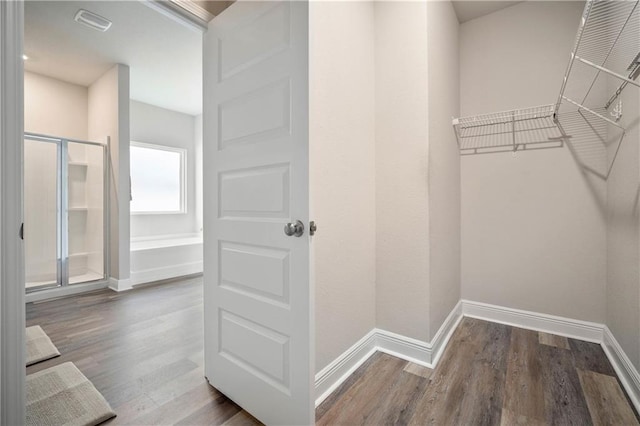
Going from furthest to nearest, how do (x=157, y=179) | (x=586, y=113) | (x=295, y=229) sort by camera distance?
(x=157, y=179), (x=586, y=113), (x=295, y=229)

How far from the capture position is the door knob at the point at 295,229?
1.16 m

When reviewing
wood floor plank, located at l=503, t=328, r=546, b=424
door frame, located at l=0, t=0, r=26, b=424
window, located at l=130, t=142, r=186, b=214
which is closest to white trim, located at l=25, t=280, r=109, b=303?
window, located at l=130, t=142, r=186, b=214

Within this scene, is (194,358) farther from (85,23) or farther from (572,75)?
(572,75)

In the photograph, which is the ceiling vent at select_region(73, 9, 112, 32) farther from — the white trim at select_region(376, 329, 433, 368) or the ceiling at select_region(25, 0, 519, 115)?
the white trim at select_region(376, 329, 433, 368)

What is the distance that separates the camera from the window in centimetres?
457

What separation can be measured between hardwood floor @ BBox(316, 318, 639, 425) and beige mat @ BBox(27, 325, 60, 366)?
185 centimetres

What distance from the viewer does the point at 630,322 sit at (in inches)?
64.3

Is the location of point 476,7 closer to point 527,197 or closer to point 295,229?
point 527,197

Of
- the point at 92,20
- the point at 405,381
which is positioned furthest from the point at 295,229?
the point at 92,20

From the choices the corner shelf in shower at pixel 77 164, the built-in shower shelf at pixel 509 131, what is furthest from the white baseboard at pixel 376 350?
the corner shelf in shower at pixel 77 164

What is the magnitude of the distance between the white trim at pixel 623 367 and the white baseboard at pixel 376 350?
90 centimetres

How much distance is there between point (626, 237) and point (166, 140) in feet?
18.2

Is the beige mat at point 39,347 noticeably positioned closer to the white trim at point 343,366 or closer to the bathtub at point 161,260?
the bathtub at point 161,260

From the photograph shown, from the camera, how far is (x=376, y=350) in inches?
78.8
